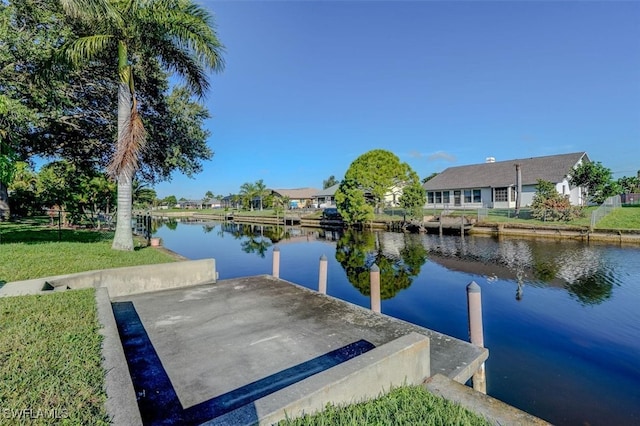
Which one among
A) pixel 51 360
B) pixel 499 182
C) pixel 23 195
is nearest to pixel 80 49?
pixel 51 360

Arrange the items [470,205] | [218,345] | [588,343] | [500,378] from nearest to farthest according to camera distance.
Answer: [218,345] → [500,378] → [588,343] → [470,205]

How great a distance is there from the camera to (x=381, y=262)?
16.7 metres

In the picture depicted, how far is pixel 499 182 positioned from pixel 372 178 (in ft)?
43.1

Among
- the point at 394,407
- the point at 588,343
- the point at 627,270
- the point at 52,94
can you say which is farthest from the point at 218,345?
the point at 627,270

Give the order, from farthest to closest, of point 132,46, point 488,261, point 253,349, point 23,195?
point 23,195
point 488,261
point 132,46
point 253,349

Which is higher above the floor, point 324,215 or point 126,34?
point 126,34

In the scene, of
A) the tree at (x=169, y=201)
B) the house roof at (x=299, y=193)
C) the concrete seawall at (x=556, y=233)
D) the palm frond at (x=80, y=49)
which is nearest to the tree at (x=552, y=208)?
the concrete seawall at (x=556, y=233)

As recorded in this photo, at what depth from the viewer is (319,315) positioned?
6.11 meters

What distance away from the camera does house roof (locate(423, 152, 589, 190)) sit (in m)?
33.0

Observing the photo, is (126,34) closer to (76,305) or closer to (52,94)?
(52,94)

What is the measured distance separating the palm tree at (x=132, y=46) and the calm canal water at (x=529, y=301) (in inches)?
262

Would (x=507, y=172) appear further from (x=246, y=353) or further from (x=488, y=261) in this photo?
(x=246, y=353)

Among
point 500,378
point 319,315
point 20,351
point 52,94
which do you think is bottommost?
point 500,378

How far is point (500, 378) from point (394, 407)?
13.3ft
